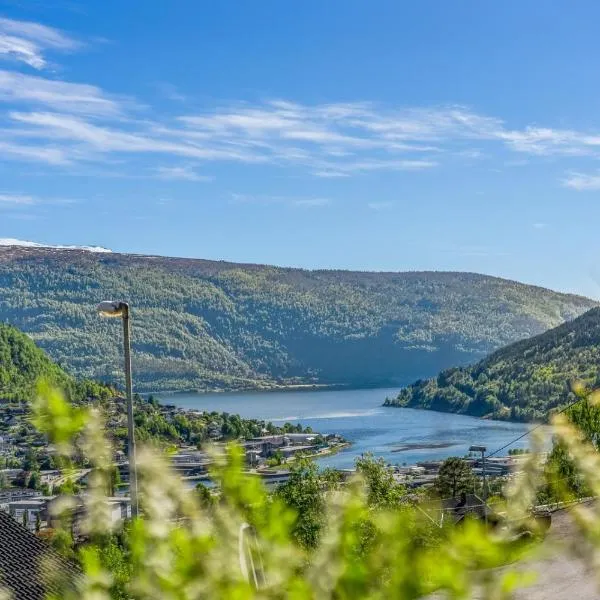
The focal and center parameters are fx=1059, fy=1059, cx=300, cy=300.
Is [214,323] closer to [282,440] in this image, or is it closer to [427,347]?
[427,347]

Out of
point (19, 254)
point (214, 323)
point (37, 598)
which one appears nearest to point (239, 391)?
point (214, 323)

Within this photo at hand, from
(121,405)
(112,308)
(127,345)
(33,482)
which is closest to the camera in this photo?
(127,345)

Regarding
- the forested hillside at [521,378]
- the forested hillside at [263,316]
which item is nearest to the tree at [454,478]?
the forested hillside at [521,378]

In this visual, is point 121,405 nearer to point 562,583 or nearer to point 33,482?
point 33,482

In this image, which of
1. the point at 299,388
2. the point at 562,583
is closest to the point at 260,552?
the point at 562,583

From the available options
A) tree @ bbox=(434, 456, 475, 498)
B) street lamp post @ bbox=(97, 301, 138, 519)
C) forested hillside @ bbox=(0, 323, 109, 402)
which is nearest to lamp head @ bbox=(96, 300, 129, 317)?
street lamp post @ bbox=(97, 301, 138, 519)
